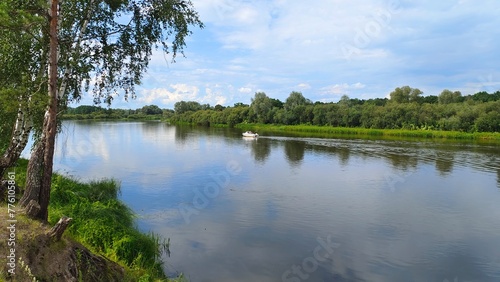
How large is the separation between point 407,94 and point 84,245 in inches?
4593

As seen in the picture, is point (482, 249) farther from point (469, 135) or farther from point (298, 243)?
point (469, 135)

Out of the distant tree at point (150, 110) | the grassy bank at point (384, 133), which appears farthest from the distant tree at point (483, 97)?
the distant tree at point (150, 110)

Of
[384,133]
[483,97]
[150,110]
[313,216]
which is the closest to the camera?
[313,216]

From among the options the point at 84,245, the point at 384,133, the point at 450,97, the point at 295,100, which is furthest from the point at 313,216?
the point at 450,97

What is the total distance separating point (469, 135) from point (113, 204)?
69674 mm

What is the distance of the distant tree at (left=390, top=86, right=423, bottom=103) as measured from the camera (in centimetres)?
11225

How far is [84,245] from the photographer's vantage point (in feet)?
29.9

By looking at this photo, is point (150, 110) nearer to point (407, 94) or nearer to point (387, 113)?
point (407, 94)

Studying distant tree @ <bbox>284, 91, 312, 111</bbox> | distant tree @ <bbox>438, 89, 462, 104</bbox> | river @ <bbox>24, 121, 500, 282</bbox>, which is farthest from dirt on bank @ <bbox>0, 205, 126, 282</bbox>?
distant tree @ <bbox>438, 89, 462, 104</bbox>

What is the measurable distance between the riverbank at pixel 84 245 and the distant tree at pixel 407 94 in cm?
10859

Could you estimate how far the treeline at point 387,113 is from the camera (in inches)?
2815

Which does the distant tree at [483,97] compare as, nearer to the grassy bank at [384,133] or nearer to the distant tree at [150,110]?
the grassy bank at [384,133]

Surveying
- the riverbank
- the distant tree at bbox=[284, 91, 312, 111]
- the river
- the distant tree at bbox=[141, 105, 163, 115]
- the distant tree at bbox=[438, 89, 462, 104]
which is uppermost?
the distant tree at bbox=[438, 89, 462, 104]

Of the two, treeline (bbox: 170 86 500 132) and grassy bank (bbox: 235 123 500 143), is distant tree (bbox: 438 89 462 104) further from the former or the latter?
grassy bank (bbox: 235 123 500 143)
